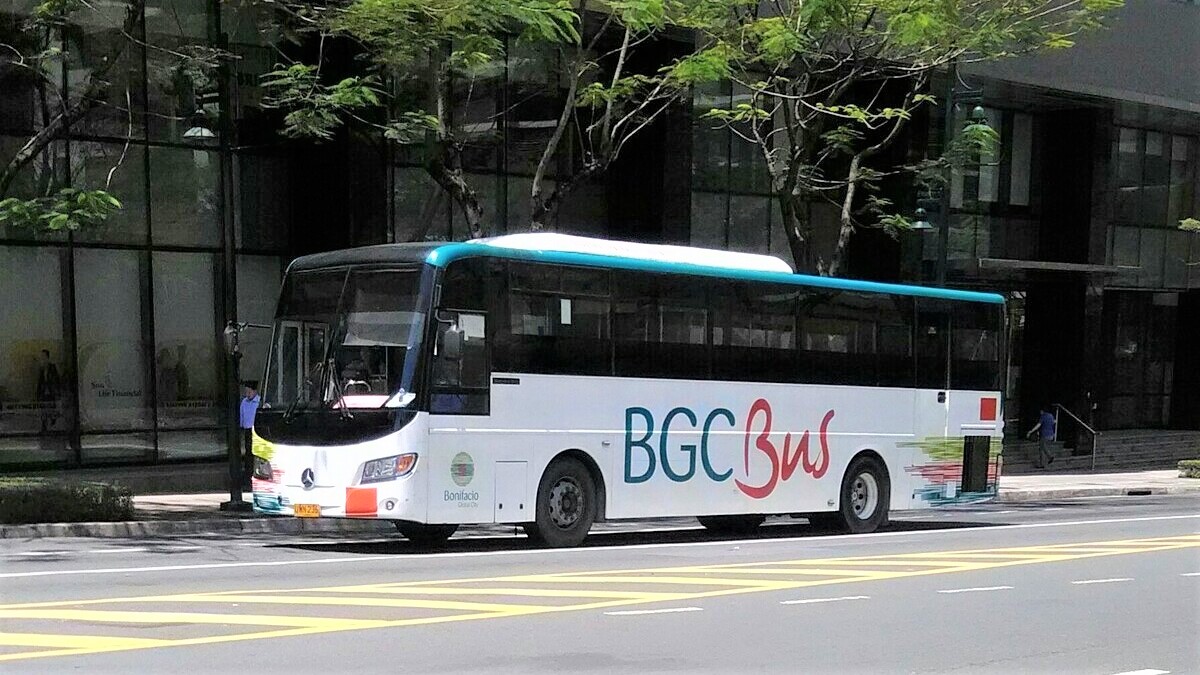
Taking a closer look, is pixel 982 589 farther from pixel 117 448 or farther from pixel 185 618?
pixel 117 448

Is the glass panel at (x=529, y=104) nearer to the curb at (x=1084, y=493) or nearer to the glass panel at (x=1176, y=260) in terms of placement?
the curb at (x=1084, y=493)

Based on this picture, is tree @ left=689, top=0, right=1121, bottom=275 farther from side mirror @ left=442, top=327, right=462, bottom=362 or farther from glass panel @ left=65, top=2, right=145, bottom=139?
glass panel @ left=65, top=2, right=145, bottom=139

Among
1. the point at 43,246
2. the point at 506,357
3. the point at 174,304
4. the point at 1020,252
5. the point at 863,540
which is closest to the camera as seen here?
the point at 506,357

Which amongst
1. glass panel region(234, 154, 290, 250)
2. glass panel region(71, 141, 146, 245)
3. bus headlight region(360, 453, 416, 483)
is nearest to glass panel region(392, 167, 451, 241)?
glass panel region(234, 154, 290, 250)

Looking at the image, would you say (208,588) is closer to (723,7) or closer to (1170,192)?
(723,7)

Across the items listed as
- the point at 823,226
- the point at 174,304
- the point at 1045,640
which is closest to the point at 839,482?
the point at 1045,640

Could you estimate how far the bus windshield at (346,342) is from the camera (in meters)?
16.1

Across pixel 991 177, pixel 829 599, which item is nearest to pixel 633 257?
pixel 829 599

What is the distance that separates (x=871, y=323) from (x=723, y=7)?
6.04 m

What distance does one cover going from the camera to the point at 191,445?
89.0ft

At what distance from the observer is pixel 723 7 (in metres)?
23.7

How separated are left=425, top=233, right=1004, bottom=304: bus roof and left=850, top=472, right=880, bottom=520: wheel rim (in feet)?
9.16

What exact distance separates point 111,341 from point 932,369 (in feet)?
46.7

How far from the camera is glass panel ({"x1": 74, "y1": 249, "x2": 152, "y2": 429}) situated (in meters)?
25.8
